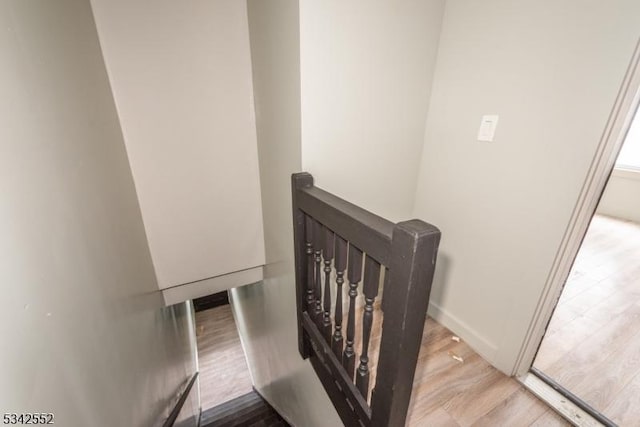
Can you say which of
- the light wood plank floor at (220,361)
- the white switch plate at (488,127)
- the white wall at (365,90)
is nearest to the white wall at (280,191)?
the white wall at (365,90)

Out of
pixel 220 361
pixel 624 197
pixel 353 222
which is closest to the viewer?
pixel 353 222

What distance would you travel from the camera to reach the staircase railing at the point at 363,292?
2.02ft

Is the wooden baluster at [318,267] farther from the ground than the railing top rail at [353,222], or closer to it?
closer to it

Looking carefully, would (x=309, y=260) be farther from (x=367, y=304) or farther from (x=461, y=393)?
(x=461, y=393)

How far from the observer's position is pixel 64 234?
2.67ft

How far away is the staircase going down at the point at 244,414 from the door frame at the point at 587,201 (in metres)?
2.33

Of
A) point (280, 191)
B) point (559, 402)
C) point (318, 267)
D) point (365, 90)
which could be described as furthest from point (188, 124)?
point (559, 402)

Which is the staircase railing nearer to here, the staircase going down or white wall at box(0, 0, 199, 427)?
white wall at box(0, 0, 199, 427)

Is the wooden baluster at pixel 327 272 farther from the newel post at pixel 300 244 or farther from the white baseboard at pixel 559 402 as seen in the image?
the white baseboard at pixel 559 402

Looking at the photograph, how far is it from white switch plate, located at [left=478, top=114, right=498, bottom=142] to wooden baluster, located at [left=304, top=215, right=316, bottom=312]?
972mm

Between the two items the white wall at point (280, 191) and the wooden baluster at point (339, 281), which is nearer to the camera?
the wooden baluster at point (339, 281)

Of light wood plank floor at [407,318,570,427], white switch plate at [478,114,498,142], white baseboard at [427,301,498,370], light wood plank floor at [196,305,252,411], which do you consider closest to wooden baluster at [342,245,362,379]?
light wood plank floor at [407,318,570,427]

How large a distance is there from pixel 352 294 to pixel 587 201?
1.02 m

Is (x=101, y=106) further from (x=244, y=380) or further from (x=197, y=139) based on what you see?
(x=244, y=380)
